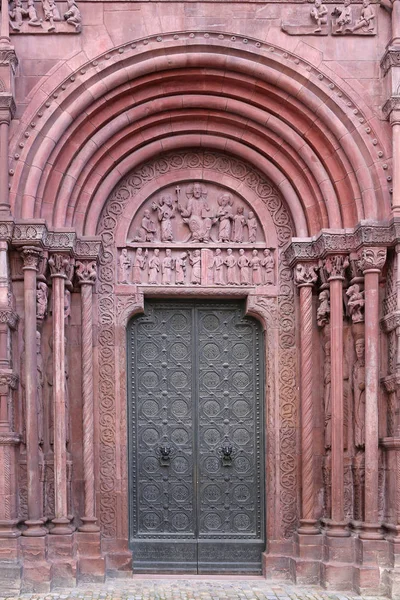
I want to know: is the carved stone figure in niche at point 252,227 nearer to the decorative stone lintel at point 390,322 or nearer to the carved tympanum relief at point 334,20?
the decorative stone lintel at point 390,322

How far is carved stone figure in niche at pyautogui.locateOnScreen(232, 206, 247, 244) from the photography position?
11.8 metres

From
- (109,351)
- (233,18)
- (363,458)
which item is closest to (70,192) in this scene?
(109,351)

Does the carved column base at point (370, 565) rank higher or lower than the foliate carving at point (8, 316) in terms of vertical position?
lower

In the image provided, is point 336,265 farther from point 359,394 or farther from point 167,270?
point 167,270

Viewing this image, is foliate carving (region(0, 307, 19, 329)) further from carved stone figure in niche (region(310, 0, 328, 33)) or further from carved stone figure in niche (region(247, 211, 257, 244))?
carved stone figure in niche (region(310, 0, 328, 33))

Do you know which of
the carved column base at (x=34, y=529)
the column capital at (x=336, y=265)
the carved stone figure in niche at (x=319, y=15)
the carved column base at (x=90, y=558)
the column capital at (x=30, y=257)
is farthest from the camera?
the carved stone figure in niche at (x=319, y=15)

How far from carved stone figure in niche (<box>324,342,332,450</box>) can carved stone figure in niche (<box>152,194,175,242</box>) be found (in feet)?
8.64

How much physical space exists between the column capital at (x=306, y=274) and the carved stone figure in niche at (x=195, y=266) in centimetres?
133

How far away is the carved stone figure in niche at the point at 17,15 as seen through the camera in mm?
10984

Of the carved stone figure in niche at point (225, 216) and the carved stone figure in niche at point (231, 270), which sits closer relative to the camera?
the carved stone figure in niche at point (231, 270)

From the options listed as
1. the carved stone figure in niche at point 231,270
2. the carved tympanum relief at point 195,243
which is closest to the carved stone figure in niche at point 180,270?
the carved tympanum relief at point 195,243

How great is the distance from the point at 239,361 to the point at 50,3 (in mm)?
5368

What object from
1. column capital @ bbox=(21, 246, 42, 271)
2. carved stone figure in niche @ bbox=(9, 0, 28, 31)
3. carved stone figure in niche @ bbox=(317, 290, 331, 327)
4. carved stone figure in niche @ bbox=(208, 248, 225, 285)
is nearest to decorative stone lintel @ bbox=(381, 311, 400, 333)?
carved stone figure in niche @ bbox=(317, 290, 331, 327)

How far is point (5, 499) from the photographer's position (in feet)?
33.8
